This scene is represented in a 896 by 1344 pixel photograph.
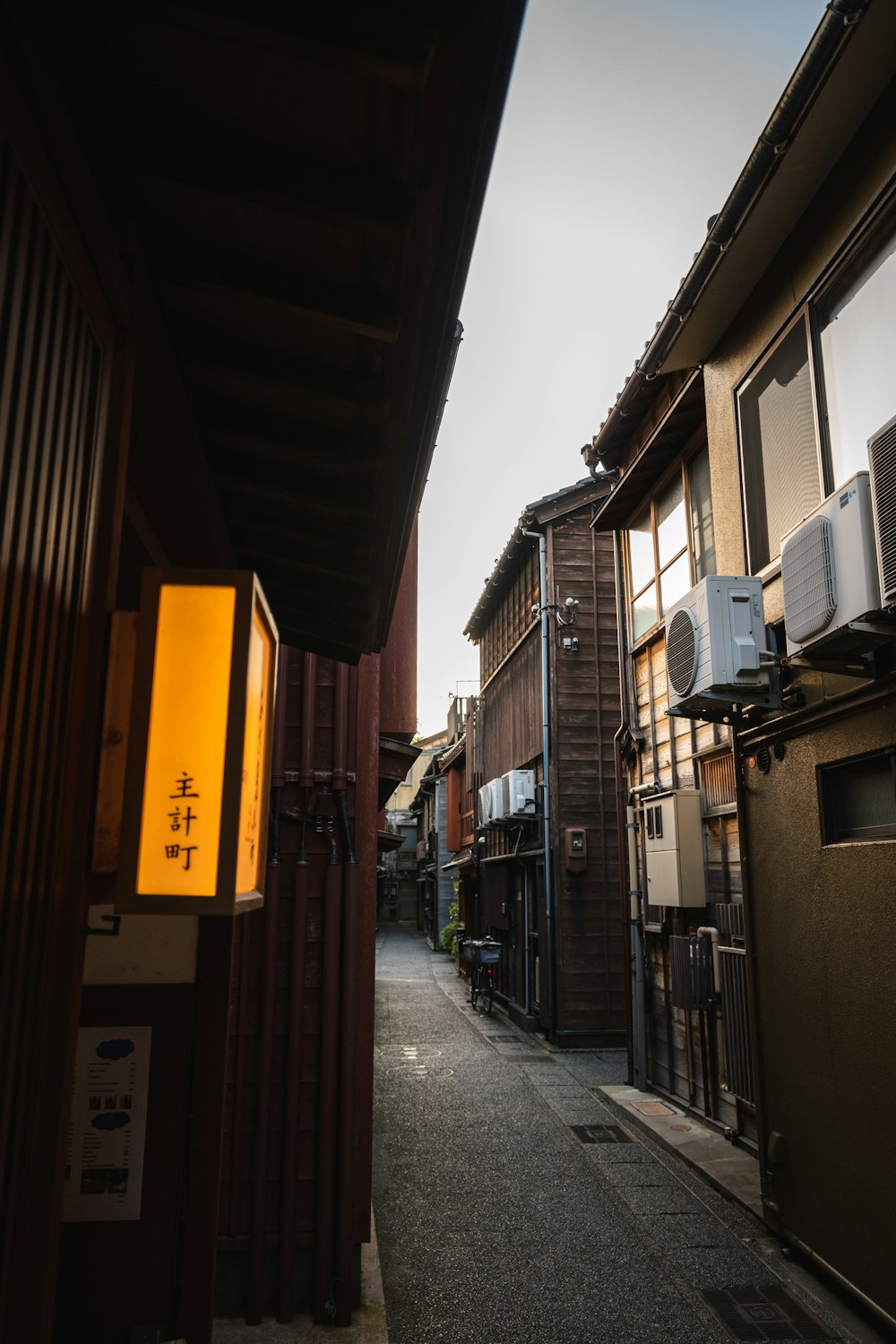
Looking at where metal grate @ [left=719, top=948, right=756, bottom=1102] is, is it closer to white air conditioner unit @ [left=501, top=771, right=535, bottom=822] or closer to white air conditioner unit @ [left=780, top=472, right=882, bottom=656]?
white air conditioner unit @ [left=780, top=472, right=882, bottom=656]

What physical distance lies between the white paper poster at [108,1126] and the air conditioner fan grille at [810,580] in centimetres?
453

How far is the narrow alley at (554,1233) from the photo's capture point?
233 inches

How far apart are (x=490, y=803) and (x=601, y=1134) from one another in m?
10.1

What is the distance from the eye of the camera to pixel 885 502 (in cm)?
512

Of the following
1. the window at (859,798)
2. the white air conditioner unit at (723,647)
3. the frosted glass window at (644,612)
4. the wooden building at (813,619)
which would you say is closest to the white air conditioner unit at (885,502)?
the wooden building at (813,619)

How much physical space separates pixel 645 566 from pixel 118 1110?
10479 millimetres

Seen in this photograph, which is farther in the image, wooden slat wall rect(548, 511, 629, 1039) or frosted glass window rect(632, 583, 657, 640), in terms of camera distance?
wooden slat wall rect(548, 511, 629, 1039)

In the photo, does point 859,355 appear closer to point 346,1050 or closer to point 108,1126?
point 346,1050

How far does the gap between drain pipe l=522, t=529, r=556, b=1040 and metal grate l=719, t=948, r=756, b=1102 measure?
21.3ft

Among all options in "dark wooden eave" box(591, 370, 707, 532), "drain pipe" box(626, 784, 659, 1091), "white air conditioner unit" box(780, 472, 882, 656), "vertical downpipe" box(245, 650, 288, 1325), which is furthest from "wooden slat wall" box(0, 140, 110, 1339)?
"drain pipe" box(626, 784, 659, 1091)

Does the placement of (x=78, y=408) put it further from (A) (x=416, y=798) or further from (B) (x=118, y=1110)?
(A) (x=416, y=798)

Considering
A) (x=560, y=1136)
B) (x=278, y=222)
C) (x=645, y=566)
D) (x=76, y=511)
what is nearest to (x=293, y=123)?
(x=278, y=222)

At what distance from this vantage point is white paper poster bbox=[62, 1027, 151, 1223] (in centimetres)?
447

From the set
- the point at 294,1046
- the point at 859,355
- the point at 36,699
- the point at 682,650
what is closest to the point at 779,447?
the point at 859,355
